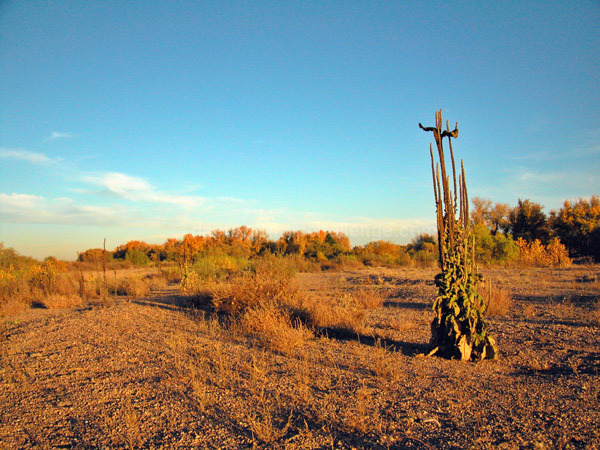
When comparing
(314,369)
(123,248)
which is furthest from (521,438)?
(123,248)

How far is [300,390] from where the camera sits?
15.8 ft

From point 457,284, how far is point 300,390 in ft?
9.16

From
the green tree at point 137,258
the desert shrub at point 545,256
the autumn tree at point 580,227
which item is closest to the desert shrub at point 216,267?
the desert shrub at point 545,256

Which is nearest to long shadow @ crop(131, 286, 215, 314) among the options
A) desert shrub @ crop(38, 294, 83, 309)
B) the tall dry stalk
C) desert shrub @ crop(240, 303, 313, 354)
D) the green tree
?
desert shrub @ crop(38, 294, 83, 309)

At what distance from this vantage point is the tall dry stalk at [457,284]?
5812 millimetres

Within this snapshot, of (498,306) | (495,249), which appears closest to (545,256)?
(495,249)

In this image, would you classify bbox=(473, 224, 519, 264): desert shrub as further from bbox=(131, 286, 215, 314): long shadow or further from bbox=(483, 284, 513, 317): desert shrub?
bbox=(131, 286, 215, 314): long shadow

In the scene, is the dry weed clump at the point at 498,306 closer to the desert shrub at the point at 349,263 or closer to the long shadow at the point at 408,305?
the long shadow at the point at 408,305

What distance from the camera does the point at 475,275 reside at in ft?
19.6

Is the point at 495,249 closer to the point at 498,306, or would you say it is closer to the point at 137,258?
the point at 498,306

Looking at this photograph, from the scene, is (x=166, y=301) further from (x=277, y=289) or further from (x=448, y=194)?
(x=448, y=194)

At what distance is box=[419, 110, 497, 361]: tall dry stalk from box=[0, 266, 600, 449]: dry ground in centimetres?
29

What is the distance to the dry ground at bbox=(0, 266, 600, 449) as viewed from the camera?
3.70 meters

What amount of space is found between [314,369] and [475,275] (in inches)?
110
